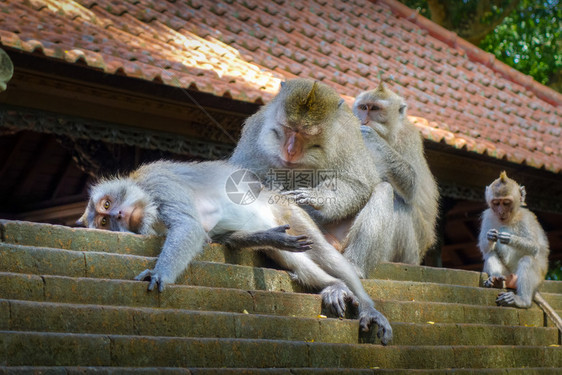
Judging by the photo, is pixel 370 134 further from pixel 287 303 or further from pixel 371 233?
pixel 287 303

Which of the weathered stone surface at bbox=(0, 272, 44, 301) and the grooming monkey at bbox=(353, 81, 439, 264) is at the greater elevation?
the grooming monkey at bbox=(353, 81, 439, 264)

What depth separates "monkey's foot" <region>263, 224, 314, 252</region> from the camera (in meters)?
5.43

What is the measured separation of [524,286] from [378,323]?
3054 millimetres

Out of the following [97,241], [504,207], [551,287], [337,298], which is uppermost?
[504,207]

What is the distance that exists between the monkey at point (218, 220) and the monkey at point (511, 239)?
9.52ft

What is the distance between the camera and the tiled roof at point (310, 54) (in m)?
8.70

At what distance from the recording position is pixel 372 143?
24.1 ft

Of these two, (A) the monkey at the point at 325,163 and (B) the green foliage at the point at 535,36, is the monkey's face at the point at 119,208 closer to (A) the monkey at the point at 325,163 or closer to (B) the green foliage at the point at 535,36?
(A) the monkey at the point at 325,163

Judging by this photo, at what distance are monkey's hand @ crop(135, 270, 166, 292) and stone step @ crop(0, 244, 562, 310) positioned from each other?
131mm

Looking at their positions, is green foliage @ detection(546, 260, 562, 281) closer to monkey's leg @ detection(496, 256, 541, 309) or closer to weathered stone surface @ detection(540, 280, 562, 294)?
weathered stone surface @ detection(540, 280, 562, 294)

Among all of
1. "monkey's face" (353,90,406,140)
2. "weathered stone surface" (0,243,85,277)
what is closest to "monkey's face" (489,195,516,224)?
"monkey's face" (353,90,406,140)

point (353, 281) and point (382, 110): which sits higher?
point (382, 110)

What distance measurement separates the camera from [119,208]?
560cm

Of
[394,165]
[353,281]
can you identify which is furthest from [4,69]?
[394,165]
